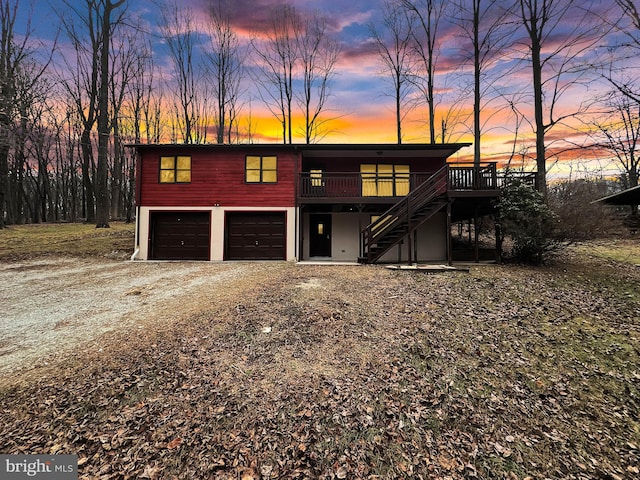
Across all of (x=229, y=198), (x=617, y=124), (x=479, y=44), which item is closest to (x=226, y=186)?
(x=229, y=198)

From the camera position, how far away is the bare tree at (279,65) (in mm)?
24562

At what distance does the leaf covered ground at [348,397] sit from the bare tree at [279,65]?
24.2 m

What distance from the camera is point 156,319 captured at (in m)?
6.09

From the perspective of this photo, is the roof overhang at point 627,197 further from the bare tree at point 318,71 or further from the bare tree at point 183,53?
the bare tree at point 183,53

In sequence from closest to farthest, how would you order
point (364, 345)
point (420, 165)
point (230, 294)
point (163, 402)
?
point (163, 402), point (364, 345), point (230, 294), point (420, 165)

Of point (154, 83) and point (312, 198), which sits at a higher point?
point (154, 83)

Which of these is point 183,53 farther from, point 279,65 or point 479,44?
point 479,44

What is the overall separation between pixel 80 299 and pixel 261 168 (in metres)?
9.30

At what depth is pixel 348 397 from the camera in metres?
3.87

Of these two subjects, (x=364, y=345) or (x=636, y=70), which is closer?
(x=364, y=345)

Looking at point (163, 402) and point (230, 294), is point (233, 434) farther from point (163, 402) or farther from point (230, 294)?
point (230, 294)

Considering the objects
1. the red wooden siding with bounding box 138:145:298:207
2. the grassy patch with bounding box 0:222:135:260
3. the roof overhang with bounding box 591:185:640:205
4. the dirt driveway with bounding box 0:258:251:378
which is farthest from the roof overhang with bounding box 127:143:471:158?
the roof overhang with bounding box 591:185:640:205

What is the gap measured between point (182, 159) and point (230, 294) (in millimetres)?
9973

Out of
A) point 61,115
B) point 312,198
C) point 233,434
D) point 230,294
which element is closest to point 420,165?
point 312,198
